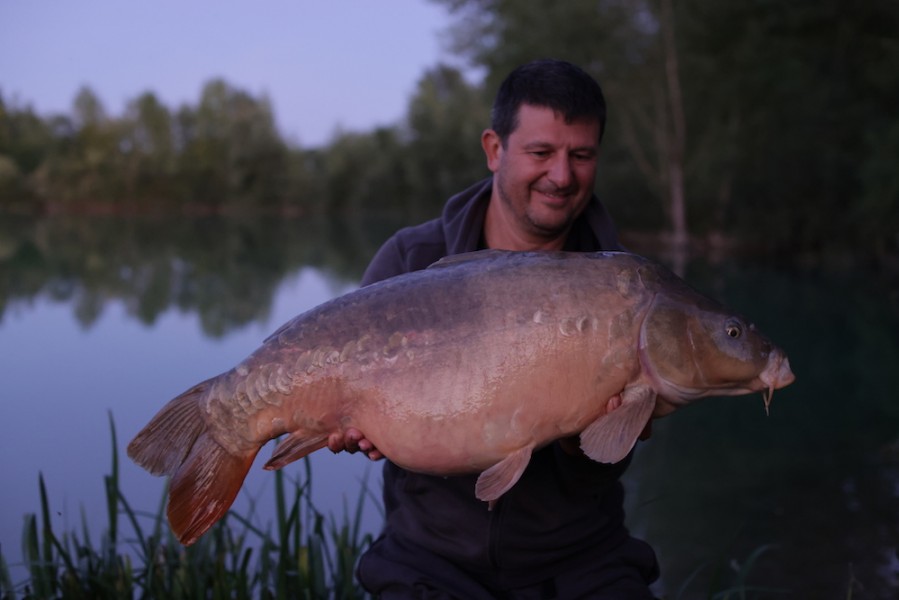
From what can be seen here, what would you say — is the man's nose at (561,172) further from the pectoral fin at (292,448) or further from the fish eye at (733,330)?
the pectoral fin at (292,448)

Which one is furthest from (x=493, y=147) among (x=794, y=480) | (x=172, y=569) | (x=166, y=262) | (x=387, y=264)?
(x=166, y=262)

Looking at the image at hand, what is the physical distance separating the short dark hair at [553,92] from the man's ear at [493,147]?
5cm

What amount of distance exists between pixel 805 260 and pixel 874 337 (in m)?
5.79

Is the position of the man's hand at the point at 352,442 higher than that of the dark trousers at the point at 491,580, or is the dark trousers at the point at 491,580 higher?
the man's hand at the point at 352,442

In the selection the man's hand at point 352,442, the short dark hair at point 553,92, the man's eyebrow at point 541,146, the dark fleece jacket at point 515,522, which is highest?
the short dark hair at point 553,92

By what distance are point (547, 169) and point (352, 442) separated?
2.85 ft

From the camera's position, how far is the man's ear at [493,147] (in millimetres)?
2426

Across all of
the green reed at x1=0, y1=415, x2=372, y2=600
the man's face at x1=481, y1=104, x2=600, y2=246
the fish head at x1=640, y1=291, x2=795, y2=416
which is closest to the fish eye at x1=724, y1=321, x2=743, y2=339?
the fish head at x1=640, y1=291, x2=795, y2=416

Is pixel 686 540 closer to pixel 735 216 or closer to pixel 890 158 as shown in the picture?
pixel 890 158

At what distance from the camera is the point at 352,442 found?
188 cm

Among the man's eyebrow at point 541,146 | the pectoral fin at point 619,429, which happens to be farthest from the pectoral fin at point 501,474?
the man's eyebrow at point 541,146

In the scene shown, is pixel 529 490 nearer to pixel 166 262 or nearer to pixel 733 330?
pixel 733 330

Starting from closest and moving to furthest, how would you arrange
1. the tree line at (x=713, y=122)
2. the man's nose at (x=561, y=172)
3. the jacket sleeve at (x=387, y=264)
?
the man's nose at (x=561, y=172), the jacket sleeve at (x=387, y=264), the tree line at (x=713, y=122)

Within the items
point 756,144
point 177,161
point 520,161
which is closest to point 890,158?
point 756,144
